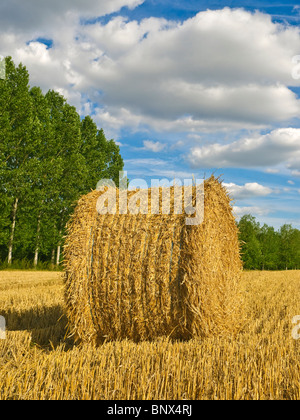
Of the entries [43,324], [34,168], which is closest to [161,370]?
[43,324]

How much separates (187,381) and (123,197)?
3501 millimetres

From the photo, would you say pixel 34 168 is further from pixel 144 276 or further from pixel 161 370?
pixel 161 370

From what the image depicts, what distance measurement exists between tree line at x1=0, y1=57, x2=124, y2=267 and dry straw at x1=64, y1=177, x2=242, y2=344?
1745 cm

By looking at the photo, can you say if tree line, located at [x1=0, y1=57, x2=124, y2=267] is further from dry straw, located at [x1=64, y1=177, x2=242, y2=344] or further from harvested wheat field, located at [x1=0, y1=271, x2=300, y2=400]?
harvested wheat field, located at [x1=0, y1=271, x2=300, y2=400]

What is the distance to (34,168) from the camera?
1009 inches

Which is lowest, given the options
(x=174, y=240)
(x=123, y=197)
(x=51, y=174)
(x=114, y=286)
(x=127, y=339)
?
(x=127, y=339)

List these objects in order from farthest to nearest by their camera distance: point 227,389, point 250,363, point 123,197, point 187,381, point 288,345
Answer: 1. point 123,197
2. point 288,345
3. point 250,363
4. point 187,381
5. point 227,389

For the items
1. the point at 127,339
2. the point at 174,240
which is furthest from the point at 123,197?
the point at 127,339

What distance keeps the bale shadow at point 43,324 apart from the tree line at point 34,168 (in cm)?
1513

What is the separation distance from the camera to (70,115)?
1249 inches

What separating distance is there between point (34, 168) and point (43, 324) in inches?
775

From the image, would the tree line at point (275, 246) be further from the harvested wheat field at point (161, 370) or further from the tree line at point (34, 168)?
the harvested wheat field at point (161, 370)

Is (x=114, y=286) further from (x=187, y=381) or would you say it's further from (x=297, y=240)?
(x=297, y=240)

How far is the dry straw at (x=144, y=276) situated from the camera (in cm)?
580
